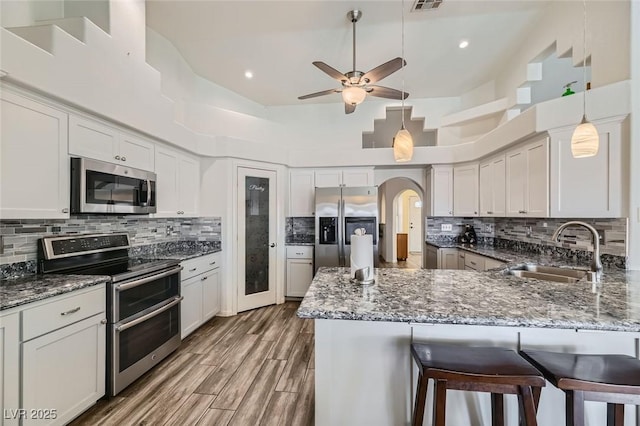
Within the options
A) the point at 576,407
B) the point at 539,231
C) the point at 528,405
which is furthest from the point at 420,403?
the point at 539,231

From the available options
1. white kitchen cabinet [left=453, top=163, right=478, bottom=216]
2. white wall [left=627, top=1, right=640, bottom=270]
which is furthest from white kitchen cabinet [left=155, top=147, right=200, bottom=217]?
white wall [left=627, top=1, right=640, bottom=270]

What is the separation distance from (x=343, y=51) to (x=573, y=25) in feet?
8.07

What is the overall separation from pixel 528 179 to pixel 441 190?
163 centimetres

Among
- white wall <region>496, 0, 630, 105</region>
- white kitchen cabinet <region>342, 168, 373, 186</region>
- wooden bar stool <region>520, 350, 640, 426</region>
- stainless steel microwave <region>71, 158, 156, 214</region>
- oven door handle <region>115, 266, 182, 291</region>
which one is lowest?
wooden bar stool <region>520, 350, 640, 426</region>

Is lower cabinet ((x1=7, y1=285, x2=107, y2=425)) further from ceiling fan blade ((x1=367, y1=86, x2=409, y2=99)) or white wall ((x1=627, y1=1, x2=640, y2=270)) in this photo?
white wall ((x1=627, y1=1, x2=640, y2=270))

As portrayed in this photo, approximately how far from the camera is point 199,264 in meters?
3.29

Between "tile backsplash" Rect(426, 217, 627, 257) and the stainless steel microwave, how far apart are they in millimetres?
4323

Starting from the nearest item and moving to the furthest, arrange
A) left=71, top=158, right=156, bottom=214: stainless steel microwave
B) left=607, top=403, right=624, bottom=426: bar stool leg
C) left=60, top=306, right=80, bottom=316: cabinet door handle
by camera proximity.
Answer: left=607, top=403, right=624, bottom=426: bar stool leg → left=60, top=306, right=80, bottom=316: cabinet door handle → left=71, top=158, right=156, bottom=214: stainless steel microwave

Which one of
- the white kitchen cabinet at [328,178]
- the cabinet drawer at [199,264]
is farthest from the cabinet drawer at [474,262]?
the cabinet drawer at [199,264]

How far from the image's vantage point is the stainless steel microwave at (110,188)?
6.79 feet

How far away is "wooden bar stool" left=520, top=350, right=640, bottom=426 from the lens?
1038 mm

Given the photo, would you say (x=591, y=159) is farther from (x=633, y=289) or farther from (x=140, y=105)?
(x=140, y=105)

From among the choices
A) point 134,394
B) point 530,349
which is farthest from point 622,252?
point 134,394

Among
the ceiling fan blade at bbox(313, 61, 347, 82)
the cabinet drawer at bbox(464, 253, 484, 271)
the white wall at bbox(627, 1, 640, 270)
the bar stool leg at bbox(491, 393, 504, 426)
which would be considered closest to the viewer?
the bar stool leg at bbox(491, 393, 504, 426)
